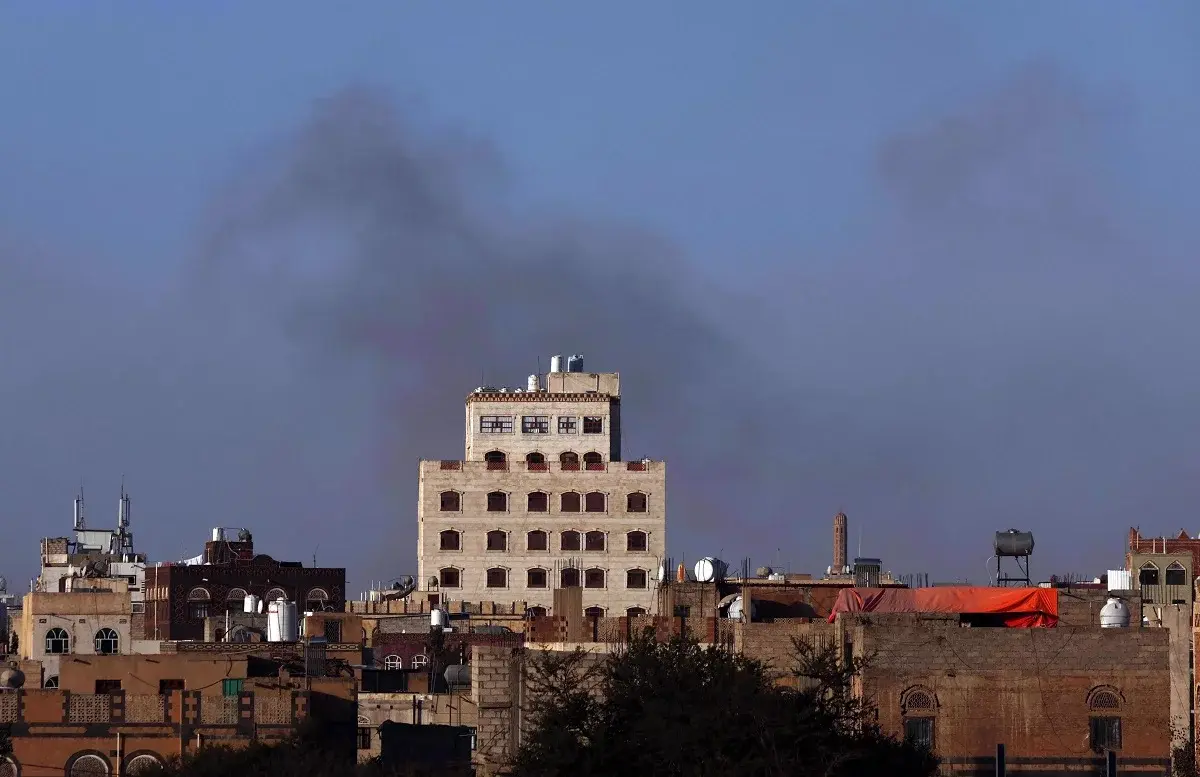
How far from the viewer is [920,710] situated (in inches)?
3093

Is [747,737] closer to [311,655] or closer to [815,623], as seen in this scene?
[815,623]

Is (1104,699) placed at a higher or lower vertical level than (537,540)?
lower

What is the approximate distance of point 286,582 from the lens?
14538cm

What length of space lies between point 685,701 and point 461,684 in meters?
31.3

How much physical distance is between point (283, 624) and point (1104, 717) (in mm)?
50513

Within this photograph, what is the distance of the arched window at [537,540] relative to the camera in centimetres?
16775

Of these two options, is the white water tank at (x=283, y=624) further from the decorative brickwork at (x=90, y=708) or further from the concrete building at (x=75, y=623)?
the decorative brickwork at (x=90, y=708)

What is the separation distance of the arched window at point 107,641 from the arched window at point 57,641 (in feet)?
4.92

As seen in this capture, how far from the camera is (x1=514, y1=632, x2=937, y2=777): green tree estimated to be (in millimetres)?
64438

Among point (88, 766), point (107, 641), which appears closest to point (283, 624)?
point (107, 641)

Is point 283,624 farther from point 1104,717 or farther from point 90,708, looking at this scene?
point 1104,717

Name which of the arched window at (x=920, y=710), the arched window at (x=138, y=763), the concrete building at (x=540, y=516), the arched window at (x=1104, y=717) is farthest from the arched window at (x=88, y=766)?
the concrete building at (x=540, y=516)

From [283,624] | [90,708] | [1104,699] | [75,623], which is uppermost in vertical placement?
[75,623]

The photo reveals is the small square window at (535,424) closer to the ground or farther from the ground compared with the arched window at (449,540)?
farther from the ground
